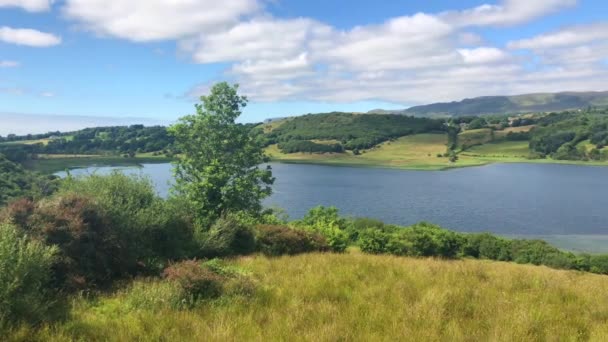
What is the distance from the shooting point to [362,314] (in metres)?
6.55

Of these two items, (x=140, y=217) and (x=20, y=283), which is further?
(x=140, y=217)

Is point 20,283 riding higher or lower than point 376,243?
higher

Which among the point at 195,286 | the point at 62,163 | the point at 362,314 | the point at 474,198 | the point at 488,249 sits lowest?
the point at 474,198

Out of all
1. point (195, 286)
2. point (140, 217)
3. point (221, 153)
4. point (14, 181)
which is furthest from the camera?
point (14, 181)

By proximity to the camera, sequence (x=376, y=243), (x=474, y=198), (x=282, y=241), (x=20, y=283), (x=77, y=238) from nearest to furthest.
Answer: (x=20, y=283) → (x=77, y=238) → (x=282, y=241) → (x=376, y=243) → (x=474, y=198)

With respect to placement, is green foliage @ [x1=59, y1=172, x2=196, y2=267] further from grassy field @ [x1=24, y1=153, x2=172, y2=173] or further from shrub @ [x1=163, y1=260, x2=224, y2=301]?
grassy field @ [x1=24, y1=153, x2=172, y2=173]

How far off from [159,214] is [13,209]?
4021mm

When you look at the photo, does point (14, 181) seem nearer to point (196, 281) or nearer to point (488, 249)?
point (488, 249)

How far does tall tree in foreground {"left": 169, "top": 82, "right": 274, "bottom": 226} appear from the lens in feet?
87.5

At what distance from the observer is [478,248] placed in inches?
1874

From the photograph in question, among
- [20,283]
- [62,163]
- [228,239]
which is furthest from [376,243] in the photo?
[62,163]

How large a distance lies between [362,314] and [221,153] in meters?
22.9

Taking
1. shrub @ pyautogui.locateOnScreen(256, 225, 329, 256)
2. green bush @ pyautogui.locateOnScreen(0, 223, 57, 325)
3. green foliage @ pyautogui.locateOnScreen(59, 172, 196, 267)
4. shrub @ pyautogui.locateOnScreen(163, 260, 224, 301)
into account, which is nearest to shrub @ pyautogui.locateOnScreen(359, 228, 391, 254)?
shrub @ pyautogui.locateOnScreen(256, 225, 329, 256)

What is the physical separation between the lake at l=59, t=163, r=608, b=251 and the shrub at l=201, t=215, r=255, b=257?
174ft
